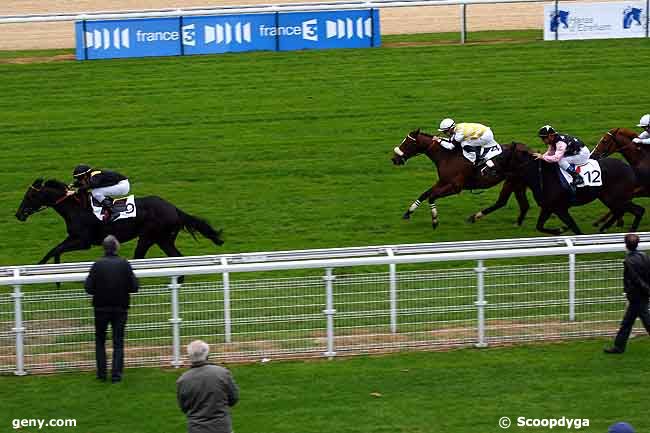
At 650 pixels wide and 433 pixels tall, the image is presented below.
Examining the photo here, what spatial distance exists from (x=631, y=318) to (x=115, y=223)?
6.15 m

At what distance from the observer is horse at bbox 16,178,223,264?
1432 cm

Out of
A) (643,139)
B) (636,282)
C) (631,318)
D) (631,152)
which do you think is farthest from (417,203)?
(636,282)

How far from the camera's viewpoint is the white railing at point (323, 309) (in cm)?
1073

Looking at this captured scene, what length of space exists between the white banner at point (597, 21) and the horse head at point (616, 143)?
30.2 ft

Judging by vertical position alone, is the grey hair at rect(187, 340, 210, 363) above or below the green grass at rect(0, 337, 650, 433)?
above

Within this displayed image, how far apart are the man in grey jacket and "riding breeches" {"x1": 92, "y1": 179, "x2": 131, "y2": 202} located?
6.62 m

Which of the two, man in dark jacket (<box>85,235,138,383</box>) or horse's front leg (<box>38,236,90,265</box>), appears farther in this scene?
horse's front leg (<box>38,236,90,265</box>)

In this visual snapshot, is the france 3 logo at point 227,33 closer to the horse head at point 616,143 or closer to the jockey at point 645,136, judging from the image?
the horse head at point 616,143

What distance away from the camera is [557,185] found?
15703mm

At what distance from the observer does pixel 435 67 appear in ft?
79.0

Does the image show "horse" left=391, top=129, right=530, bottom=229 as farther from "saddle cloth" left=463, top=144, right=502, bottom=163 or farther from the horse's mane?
the horse's mane

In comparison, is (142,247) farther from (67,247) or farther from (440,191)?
(440,191)
